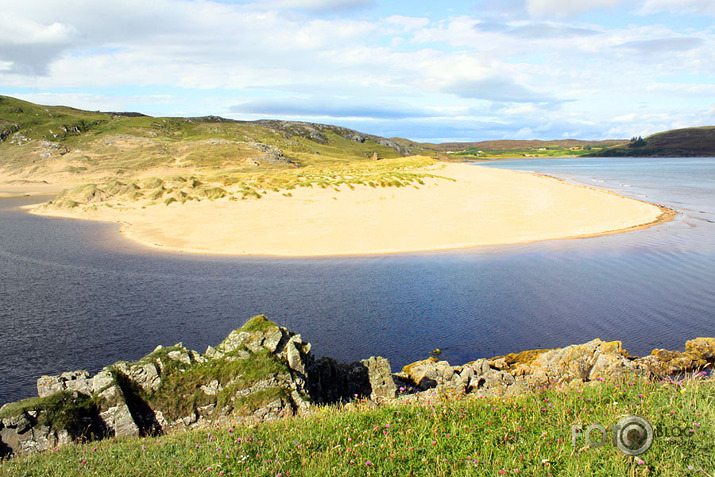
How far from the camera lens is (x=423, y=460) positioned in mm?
5320

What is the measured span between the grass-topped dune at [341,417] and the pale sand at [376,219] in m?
15.1

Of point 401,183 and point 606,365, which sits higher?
point 401,183

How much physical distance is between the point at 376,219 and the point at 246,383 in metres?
25.6

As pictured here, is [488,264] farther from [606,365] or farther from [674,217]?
[674,217]

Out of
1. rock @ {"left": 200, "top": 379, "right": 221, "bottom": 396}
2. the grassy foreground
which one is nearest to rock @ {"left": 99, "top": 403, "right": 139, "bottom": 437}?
the grassy foreground

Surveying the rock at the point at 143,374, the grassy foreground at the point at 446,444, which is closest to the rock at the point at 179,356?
the rock at the point at 143,374

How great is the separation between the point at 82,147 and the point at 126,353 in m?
94.3

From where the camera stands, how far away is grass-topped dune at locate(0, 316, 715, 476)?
525 centimetres

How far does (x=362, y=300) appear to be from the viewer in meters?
16.8

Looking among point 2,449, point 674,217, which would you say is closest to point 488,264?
point 2,449

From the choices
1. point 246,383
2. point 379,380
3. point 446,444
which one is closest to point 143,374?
point 246,383

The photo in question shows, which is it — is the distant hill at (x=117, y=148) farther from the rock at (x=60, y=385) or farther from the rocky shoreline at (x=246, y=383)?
the rock at (x=60, y=385)

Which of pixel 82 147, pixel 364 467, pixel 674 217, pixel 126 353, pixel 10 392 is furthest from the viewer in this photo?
pixel 82 147

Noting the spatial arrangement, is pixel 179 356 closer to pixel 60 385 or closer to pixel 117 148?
pixel 60 385
